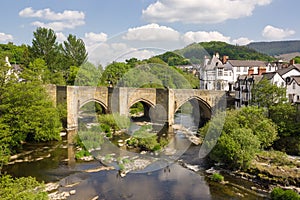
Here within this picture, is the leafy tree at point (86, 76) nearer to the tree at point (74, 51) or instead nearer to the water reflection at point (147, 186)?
the tree at point (74, 51)

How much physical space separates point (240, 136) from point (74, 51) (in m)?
52.0

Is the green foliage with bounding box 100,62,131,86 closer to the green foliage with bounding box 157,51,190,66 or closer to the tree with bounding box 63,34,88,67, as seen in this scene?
the tree with bounding box 63,34,88,67

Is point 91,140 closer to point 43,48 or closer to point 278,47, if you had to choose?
point 43,48

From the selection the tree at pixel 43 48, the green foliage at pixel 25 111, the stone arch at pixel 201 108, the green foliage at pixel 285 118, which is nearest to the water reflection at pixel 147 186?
the green foliage at pixel 25 111

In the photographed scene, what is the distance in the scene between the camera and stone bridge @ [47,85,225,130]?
34.7 m

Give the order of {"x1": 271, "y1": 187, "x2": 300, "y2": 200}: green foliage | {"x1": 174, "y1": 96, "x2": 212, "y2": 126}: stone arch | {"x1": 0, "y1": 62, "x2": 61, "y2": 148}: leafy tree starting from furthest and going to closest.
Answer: {"x1": 174, "y1": 96, "x2": 212, "y2": 126}: stone arch, {"x1": 0, "y1": 62, "x2": 61, "y2": 148}: leafy tree, {"x1": 271, "y1": 187, "x2": 300, "y2": 200}: green foliage

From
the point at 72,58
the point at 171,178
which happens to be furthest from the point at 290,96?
the point at 72,58

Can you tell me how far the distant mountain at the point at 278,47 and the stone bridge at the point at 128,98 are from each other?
9882 cm

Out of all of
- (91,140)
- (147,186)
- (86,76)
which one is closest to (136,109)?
(86,76)

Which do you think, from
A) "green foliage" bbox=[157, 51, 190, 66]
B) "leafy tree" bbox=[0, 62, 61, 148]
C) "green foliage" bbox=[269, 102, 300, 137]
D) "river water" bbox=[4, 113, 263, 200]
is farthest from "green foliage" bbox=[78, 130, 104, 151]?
"green foliage" bbox=[269, 102, 300, 137]

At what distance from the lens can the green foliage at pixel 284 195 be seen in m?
15.6

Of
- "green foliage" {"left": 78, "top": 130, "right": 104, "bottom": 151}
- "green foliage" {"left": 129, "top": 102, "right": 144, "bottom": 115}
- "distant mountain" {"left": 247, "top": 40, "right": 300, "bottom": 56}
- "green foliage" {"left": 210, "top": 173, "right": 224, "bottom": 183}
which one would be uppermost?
"distant mountain" {"left": 247, "top": 40, "right": 300, "bottom": 56}

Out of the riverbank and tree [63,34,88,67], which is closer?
the riverbank

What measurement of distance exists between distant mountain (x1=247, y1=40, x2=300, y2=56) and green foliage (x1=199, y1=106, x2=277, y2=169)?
113299mm
